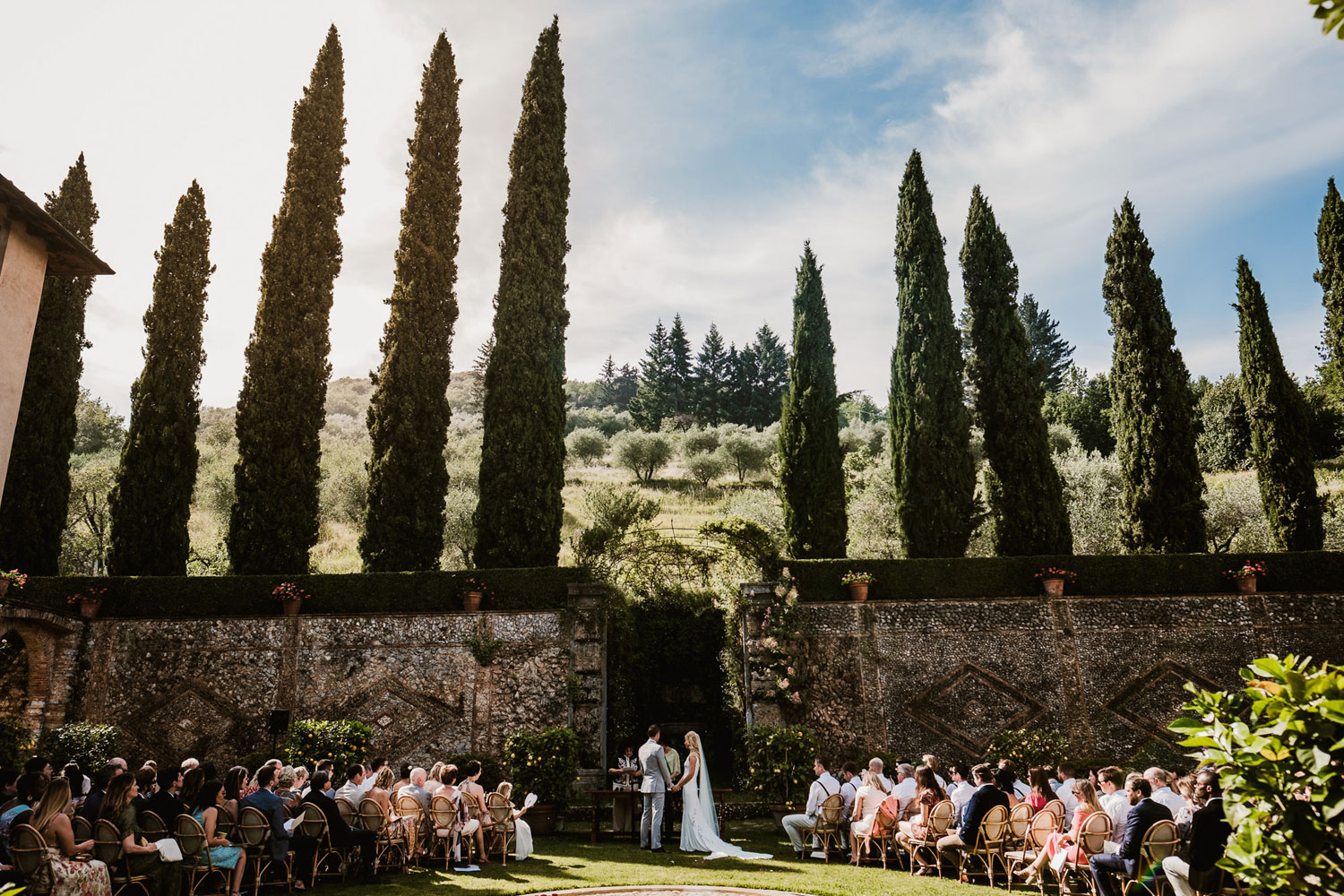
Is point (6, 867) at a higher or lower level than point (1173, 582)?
lower

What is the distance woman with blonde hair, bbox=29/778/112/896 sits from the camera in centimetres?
633

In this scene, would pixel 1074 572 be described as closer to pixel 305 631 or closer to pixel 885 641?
pixel 885 641

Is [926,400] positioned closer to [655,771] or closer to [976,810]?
[655,771]

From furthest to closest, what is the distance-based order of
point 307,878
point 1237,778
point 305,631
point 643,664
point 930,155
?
1. point 930,155
2. point 643,664
3. point 305,631
4. point 307,878
5. point 1237,778

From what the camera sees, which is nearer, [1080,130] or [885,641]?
[1080,130]

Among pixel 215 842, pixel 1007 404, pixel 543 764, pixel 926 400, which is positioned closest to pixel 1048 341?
pixel 1007 404

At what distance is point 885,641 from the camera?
16062mm

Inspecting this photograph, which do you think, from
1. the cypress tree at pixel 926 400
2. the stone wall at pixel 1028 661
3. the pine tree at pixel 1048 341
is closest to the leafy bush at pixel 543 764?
the stone wall at pixel 1028 661

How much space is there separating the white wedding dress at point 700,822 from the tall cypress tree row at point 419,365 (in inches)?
363

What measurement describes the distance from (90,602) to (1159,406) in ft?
78.9

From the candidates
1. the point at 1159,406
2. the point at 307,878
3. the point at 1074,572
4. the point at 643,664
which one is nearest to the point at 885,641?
the point at 1074,572

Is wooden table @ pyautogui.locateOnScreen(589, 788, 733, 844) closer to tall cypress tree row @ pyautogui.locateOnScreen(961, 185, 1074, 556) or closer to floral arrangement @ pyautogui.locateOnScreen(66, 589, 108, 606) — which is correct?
tall cypress tree row @ pyautogui.locateOnScreen(961, 185, 1074, 556)

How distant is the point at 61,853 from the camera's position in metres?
6.46

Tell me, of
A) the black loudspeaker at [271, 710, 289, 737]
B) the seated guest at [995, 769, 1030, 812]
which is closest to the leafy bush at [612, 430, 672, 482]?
the black loudspeaker at [271, 710, 289, 737]
